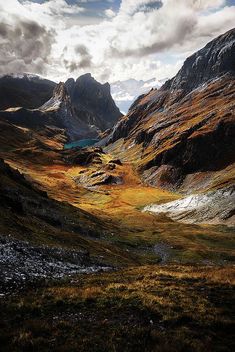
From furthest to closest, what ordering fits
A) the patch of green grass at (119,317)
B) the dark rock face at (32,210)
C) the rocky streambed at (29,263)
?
the dark rock face at (32,210) < the rocky streambed at (29,263) < the patch of green grass at (119,317)

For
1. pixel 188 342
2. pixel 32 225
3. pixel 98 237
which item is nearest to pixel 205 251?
pixel 98 237

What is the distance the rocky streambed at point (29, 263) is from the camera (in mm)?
28375

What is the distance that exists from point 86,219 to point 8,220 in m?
59.6

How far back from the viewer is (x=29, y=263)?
3497cm

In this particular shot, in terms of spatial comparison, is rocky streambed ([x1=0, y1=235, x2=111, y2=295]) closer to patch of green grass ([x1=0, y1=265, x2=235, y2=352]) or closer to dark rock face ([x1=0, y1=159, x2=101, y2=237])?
patch of green grass ([x1=0, y1=265, x2=235, y2=352])

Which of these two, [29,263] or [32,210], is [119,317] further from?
[32,210]

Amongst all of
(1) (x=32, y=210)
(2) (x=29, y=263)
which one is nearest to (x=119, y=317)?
(2) (x=29, y=263)

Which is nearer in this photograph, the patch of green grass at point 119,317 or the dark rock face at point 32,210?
the patch of green grass at point 119,317

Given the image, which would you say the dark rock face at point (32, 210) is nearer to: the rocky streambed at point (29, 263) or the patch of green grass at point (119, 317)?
the rocky streambed at point (29, 263)

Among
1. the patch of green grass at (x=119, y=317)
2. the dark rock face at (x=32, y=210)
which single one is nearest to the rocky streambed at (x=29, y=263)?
the patch of green grass at (x=119, y=317)

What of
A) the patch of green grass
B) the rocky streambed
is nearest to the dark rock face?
the rocky streambed

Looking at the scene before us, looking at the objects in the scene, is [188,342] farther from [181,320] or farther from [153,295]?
[153,295]

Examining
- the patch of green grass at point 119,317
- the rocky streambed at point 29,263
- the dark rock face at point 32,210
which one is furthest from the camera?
the dark rock face at point 32,210

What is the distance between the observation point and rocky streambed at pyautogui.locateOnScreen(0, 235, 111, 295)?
2838cm
